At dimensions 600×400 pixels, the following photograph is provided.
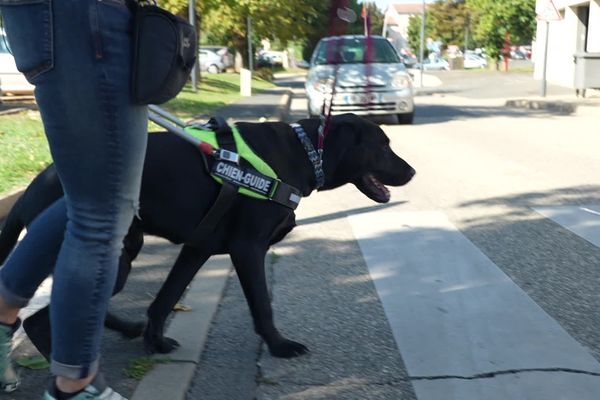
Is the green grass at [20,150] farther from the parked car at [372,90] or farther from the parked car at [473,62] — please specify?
the parked car at [473,62]

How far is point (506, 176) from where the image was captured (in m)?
8.62

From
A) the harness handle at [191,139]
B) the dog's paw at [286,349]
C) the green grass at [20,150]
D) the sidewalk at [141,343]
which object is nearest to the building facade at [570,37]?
the green grass at [20,150]

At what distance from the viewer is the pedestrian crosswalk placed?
10.3 feet

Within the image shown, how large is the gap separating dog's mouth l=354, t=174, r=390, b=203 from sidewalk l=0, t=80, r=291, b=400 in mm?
1014

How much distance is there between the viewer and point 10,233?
3.04 m

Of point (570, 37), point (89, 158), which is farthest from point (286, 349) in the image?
point (570, 37)

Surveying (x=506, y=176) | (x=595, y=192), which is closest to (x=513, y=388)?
(x=595, y=192)

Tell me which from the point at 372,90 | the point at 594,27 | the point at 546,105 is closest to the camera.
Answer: the point at 372,90

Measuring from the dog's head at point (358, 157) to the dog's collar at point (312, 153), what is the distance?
4.0 inches

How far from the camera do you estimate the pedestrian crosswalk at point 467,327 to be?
10.3 ft

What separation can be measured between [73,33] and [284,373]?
68.7 inches

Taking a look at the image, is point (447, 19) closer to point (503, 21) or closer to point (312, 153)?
point (503, 21)

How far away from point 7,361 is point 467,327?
213 centimetres

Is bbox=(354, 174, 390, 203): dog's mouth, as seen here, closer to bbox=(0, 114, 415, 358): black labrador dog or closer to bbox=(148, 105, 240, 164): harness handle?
bbox=(0, 114, 415, 358): black labrador dog
